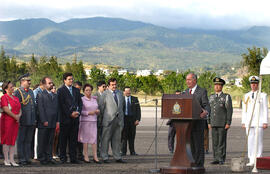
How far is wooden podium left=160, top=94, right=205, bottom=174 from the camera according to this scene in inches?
448

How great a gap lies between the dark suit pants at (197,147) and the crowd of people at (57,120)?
8.01 ft

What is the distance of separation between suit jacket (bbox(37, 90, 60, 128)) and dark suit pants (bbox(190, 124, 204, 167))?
355cm

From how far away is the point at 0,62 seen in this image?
109500mm

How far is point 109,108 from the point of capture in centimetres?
1440

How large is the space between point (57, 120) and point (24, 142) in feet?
3.51

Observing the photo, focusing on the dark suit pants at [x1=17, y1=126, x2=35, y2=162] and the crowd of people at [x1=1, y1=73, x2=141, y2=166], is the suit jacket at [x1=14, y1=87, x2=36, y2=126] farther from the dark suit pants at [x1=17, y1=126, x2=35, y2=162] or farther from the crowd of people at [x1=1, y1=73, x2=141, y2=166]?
the dark suit pants at [x1=17, y1=126, x2=35, y2=162]

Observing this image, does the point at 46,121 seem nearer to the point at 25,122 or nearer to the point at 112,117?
the point at 25,122

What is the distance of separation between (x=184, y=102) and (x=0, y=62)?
102 meters

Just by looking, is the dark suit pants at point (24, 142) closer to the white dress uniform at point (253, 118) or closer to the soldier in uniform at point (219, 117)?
the soldier in uniform at point (219, 117)

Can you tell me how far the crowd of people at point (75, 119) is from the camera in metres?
12.9

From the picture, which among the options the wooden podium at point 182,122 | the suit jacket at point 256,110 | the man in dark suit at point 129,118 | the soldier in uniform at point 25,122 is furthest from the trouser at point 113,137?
the suit jacket at point 256,110

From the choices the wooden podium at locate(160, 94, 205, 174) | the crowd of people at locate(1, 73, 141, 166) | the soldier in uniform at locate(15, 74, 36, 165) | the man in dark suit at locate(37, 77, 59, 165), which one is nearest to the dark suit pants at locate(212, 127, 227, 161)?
the wooden podium at locate(160, 94, 205, 174)

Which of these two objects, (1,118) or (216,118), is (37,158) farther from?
(216,118)

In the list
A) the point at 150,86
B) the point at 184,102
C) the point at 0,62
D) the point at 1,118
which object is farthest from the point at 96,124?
the point at 0,62
